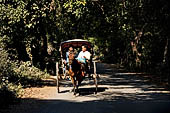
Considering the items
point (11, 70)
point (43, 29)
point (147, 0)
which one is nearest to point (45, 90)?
point (11, 70)

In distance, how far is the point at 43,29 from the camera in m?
27.0

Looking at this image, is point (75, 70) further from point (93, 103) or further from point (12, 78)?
point (12, 78)

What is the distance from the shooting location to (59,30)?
41625 millimetres

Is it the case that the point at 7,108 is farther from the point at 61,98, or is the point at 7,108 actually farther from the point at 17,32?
the point at 17,32

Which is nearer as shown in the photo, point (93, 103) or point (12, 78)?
point (93, 103)

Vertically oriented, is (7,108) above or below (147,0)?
below

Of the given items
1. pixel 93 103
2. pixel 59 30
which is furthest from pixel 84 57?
pixel 59 30

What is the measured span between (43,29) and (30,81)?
7.24 m

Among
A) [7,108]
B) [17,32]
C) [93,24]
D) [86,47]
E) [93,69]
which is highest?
[93,24]

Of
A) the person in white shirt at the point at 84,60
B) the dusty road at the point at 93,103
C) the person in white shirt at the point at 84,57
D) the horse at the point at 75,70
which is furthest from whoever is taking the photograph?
the person in white shirt at the point at 84,57

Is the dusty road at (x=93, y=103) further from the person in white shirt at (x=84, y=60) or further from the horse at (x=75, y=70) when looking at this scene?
the person in white shirt at (x=84, y=60)

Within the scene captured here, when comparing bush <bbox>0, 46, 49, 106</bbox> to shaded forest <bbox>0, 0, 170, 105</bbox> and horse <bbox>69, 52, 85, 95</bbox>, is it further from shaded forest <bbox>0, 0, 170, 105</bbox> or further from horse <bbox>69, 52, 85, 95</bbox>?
horse <bbox>69, 52, 85, 95</bbox>

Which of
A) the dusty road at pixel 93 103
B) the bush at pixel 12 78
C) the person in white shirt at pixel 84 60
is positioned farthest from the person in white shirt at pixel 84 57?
the bush at pixel 12 78

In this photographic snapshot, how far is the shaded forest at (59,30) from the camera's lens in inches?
826
